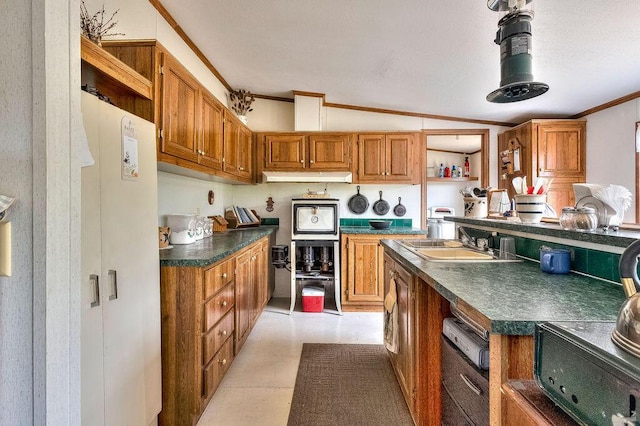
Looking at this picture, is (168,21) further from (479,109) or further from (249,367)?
(479,109)

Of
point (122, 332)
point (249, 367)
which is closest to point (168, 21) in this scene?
point (122, 332)

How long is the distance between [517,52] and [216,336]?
7.27ft

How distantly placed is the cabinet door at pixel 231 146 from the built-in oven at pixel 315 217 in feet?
2.69

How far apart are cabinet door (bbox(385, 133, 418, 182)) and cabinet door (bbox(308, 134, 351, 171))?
52cm

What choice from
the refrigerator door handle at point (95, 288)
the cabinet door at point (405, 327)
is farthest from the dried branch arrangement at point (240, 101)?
the refrigerator door handle at point (95, 288)

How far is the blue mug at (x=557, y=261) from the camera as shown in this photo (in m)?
1.27

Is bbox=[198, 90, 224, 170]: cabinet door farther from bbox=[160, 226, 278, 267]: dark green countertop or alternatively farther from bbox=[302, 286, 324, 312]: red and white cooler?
bbox=[302, 286, 324, 312]: red and white cooler

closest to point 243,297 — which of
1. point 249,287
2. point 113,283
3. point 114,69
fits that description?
point 249,287

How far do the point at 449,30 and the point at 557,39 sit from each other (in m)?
0.80

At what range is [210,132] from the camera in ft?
7.92

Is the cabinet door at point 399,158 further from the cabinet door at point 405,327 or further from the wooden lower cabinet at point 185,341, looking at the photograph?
the wooden lower cabinet at point 185,341

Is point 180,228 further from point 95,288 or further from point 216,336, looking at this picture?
point 95,288

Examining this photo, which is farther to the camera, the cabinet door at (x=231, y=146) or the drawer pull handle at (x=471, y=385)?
the cabinet door at (x=231, y=146)

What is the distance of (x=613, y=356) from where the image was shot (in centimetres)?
47
